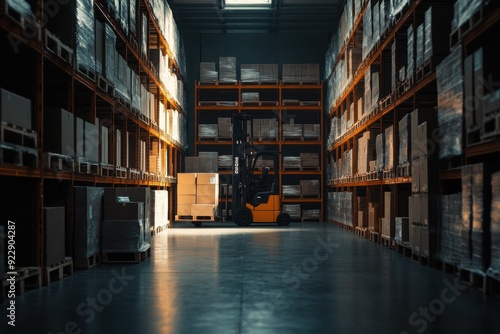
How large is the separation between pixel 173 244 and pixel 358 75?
5.28 meters

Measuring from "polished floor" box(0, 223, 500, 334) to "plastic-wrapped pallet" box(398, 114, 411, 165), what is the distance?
1.40m

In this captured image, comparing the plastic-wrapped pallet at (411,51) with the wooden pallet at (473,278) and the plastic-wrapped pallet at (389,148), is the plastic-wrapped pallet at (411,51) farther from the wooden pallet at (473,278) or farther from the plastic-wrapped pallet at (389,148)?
the wooden pallet at (473,278)

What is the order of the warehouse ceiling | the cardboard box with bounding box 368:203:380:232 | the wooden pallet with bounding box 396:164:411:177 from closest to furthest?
the wooden pallet with bounding box 396:164:411:177 → the cardboard box with bounding box 368:203:380:232 → the warehouse ceiling

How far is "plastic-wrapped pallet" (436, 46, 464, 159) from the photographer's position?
237 inches

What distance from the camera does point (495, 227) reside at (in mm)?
4969

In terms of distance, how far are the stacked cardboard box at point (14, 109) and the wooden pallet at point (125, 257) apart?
2.77m

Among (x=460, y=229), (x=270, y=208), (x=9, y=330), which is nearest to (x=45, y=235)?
(x=9, y=330)

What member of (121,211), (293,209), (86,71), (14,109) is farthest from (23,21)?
(293,209)

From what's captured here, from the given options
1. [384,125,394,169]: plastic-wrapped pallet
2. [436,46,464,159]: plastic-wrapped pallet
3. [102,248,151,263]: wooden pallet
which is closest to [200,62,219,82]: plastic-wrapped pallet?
[384,125,394,169]: plastic-wrapped pallet

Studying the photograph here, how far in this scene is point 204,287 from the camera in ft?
18.5

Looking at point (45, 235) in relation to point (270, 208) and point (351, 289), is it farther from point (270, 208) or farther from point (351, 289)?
point (270, 208)

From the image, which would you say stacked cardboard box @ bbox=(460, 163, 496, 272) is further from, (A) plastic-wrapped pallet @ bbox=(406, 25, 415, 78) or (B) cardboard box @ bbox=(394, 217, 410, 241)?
(A) plastic-wrapped pallet @ bbox=(406, 25, 415, 78)

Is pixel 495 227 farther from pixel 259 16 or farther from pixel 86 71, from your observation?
pixel 259 16

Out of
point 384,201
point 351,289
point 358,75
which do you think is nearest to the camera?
point 351,289
